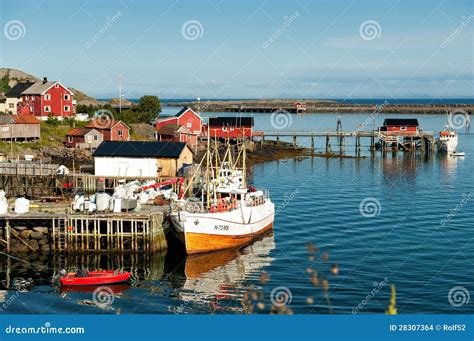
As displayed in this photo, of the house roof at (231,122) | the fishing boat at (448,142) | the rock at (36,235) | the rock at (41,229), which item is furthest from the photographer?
the fishing boat at (448,142)

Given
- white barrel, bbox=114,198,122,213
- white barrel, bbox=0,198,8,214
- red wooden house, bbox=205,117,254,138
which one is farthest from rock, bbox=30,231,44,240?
red wooden house, bbox=205,117,254,138

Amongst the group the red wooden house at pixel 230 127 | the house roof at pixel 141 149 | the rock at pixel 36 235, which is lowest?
the rock at pixel 36 235

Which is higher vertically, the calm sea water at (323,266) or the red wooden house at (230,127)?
the red wooden house at (230,127)

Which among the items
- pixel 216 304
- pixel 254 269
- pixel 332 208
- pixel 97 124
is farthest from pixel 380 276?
pixel 97 124

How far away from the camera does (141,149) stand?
59.7 meters

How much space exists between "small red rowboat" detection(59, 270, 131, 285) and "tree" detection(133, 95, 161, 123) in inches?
2755

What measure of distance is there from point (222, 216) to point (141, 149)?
21220 millimetres

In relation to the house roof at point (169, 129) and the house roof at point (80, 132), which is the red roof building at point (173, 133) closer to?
the house roof at point (169, 129)

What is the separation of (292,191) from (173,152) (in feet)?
40.5

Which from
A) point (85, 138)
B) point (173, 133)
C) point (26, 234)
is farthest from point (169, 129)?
point (26, 234)

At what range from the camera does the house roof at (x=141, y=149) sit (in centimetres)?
5897

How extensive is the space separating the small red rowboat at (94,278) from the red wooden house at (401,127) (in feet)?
250

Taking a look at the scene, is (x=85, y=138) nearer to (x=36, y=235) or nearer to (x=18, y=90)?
(x=18, y=90)

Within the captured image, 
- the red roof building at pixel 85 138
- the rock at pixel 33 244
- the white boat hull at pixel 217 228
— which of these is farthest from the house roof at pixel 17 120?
the white boat hull at pixel 217 228
